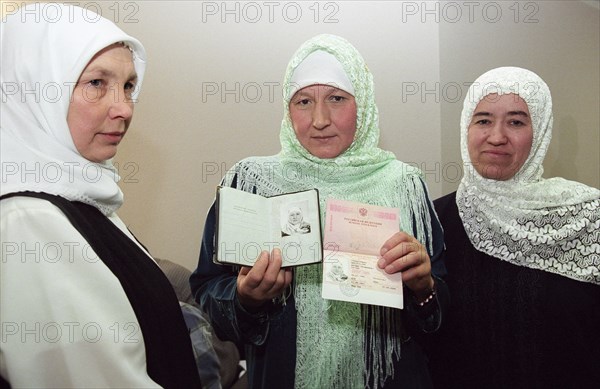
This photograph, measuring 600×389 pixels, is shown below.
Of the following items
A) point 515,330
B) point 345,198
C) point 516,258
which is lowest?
point 515,330

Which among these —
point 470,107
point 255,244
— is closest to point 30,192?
point 255,244

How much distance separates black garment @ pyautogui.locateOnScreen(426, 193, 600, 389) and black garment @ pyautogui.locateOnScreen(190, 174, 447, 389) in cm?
24

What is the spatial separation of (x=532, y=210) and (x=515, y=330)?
415 millimetres

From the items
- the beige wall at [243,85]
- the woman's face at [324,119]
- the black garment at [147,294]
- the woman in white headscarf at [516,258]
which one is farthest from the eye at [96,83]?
the beige wall at [243,85]

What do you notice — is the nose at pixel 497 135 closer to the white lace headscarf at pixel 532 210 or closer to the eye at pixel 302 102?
the white lace headscarf at pixel 532 210

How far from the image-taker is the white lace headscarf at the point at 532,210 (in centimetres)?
177

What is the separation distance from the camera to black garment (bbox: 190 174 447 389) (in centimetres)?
150

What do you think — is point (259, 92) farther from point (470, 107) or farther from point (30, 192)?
point (30, 192)

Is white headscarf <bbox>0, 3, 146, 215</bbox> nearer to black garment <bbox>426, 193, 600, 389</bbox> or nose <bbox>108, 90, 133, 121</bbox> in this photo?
nose <bbox>108, 90, 133, 121</bbox>

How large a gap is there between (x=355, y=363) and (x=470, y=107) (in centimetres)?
99

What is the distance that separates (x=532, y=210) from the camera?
1.86m

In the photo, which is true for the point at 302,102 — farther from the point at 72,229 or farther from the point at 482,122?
the point at 72,229

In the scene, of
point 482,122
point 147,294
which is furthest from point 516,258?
point 147,294

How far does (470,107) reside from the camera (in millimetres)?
1947
